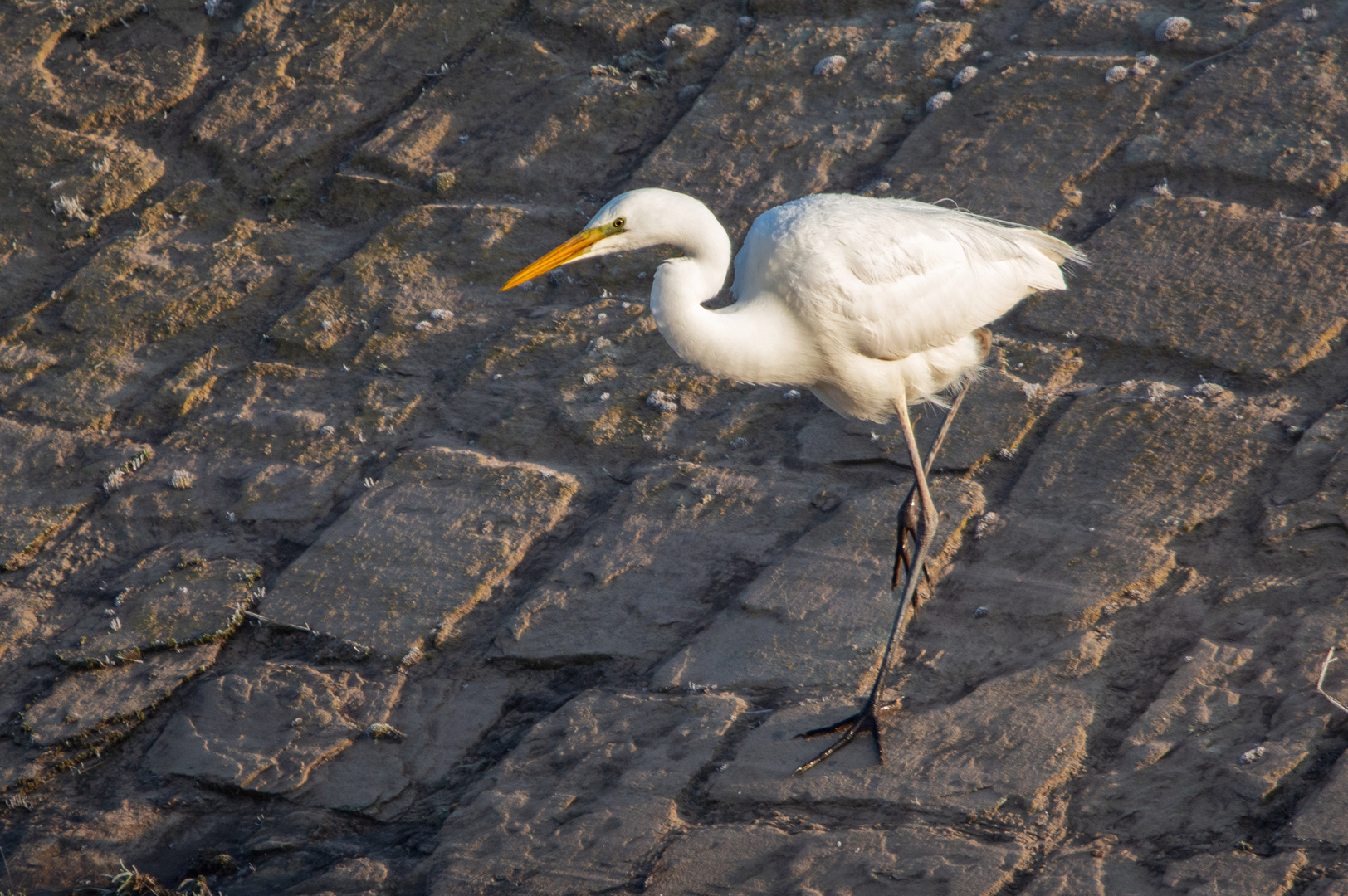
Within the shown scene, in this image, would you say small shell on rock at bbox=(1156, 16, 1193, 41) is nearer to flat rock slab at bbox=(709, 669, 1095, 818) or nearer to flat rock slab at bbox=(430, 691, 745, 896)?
flat rock slab at bbox=(709, 669, 1095, 818)

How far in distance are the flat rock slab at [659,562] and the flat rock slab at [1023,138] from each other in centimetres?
150

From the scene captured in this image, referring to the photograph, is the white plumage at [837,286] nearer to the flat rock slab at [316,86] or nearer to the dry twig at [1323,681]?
the dry twig at [1323,681]

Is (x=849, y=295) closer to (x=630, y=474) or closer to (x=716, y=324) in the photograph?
(x=716, y=324)

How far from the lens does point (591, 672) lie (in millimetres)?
3148

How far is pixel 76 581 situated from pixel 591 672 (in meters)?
1.81

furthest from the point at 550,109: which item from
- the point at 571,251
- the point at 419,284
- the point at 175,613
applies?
the point at 175,613

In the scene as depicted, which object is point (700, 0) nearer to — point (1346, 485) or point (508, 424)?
point (508, 424)

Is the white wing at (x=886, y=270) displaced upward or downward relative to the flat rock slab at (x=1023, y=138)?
upward

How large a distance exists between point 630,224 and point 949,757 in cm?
161

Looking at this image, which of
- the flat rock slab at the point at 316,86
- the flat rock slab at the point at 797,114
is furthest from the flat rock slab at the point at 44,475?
the flat rock slab at the point at 797,114

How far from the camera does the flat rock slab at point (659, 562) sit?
3.21 m

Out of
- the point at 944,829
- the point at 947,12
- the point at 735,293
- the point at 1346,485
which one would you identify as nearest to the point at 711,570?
the point at 735,293

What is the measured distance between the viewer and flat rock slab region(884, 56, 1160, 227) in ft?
13.7

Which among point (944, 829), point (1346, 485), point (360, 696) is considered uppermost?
point (360, 696)
